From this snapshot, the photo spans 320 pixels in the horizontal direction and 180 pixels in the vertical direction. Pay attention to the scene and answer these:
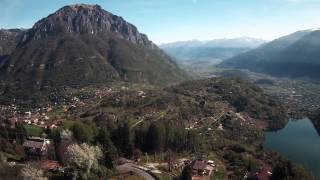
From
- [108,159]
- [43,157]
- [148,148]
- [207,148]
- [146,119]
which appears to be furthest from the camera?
[146,119]

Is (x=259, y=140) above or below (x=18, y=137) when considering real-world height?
below

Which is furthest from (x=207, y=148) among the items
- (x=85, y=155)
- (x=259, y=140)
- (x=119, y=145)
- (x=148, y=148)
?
(x=85, y=155)

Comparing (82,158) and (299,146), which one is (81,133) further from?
(299,146)

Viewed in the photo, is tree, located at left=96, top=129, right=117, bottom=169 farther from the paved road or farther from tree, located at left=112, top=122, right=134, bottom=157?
tree, located at left=112, top=122, right=134, bottom=157

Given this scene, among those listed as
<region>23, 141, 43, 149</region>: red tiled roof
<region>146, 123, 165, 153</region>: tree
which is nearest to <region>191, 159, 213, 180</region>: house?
<region>146, 123, 165, 153</region>: tree

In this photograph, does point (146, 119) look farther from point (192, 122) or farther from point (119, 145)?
point (119, 145)

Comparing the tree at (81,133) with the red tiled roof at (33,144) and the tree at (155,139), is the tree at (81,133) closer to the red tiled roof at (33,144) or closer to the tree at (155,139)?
the red tiled roof at (33,144)

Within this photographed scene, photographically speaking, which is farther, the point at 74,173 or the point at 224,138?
the point at 224,138
